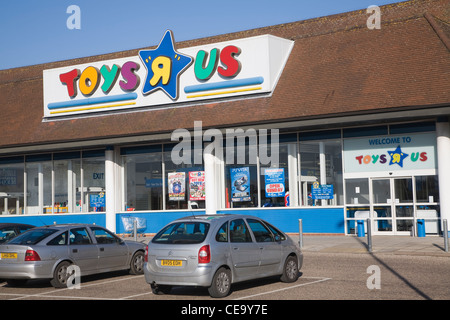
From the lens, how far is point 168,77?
27.8 m

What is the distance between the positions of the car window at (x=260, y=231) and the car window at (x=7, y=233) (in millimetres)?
6954

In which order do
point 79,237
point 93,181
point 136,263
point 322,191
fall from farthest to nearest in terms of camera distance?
1. point 93,181
2. point 322,191
3. point 136,263
4. point 79,237

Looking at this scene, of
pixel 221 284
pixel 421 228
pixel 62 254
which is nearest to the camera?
pixel 221 284

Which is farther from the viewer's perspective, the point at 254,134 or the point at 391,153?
the point at 254,134

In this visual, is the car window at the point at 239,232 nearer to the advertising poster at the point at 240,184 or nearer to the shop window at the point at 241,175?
the shop window at the point at 241,175

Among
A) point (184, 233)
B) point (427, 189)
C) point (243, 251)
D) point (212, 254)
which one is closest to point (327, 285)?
point (243, 251)

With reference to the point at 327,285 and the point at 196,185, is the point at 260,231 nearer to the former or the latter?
the point at 327,285

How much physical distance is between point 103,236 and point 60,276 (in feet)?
5.68

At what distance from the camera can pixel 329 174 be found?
82.3 feet

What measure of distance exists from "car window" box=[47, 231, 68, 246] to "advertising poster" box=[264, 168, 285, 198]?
13.2 m

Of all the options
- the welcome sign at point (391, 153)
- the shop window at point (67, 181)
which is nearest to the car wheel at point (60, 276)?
the welcome sign at point (391, 153)

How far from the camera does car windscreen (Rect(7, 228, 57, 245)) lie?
45.2ft

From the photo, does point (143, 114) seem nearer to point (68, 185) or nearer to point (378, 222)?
point (68, 185)

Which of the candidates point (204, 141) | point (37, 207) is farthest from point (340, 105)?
point (37, 207)
